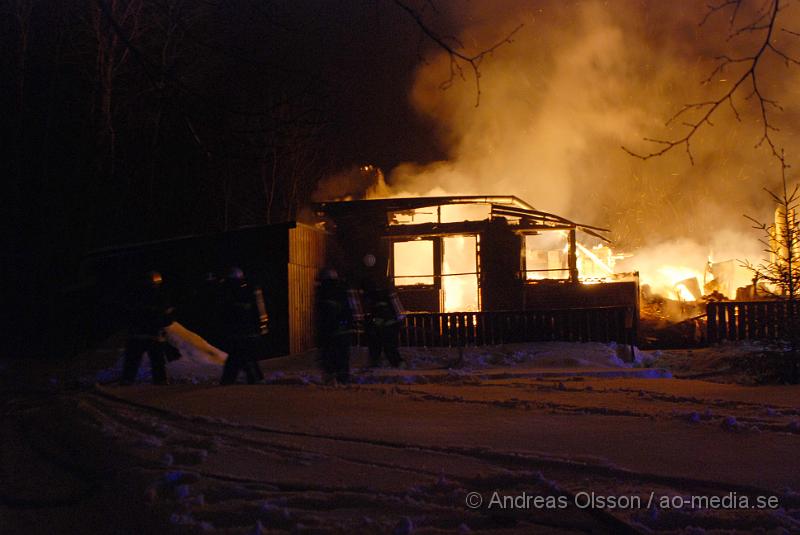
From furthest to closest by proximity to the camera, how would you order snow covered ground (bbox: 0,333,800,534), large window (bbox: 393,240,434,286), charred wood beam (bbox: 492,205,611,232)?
large window (bbox: 393,240,434,286)
charred wood beam (bbox: 492,205,611,232)
snow covered ground (bbox: 0,333,800,534)

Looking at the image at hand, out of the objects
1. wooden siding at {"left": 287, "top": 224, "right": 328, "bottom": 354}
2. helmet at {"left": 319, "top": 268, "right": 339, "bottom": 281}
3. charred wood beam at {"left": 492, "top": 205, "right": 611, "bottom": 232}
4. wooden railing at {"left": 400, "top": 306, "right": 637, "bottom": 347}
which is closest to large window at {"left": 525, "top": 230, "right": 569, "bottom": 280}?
charred wood beam at {"left": 492, "top": 205, "right": 611, "bottom": 232}

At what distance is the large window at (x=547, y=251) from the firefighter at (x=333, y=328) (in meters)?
13.3

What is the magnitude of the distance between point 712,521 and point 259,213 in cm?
3118

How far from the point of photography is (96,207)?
21.9 metres

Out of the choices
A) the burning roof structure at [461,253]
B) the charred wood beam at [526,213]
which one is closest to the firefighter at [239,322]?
the burning roof structure at [461,253]

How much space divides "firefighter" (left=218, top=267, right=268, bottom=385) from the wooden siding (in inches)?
258

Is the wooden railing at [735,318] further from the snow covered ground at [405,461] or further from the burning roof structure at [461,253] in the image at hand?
the snow covered ground at [405,461]

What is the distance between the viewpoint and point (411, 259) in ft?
74.6

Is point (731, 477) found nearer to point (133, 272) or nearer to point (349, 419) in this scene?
point (349, 419)

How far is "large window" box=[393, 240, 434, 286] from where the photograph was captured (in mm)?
22641

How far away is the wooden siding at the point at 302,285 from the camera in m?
17.7

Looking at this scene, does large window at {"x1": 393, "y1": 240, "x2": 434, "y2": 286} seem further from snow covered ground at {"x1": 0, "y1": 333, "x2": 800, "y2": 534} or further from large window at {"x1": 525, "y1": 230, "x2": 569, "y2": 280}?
snow covered ground at {"x1": 0, "y1": 333, "x2": 800, "y2": 534}

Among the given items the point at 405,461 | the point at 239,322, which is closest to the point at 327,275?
the point at 239,322

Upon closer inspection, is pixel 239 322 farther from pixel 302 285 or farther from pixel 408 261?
pixel 408 261
